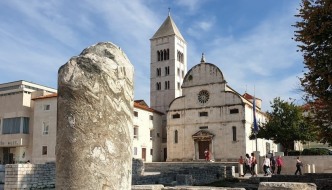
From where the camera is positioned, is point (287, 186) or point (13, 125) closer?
point (287, 186)

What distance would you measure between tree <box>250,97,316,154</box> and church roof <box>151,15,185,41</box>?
1011 inches

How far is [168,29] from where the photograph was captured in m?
62.1

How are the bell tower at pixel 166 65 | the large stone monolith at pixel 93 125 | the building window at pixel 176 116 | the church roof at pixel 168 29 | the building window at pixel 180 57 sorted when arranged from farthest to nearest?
the building window at pixel 180 57 → the church roof at pixel 168 29 → the bell tower at pixel 166 65 → the building window at pixel 176 116 → the large stone monolith at pixel 93 125

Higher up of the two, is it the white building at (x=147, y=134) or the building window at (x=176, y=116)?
the building window at (x=176, y=116)

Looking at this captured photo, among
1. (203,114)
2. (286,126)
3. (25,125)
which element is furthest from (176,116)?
(25,125)

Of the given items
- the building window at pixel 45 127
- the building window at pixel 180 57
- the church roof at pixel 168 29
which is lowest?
the building window at pixel 45 127

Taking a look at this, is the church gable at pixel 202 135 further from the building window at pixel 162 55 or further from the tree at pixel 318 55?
the tree at pixel 318 55

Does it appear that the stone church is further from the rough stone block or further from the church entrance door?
the rough stone block

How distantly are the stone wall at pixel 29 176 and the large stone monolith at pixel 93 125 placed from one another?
1441 cm

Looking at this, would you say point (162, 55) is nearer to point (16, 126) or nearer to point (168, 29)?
point (168, 29)

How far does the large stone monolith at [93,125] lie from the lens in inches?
124

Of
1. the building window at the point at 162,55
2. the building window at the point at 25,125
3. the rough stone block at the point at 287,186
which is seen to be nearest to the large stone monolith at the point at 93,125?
the rough stone block at the point at 287,186

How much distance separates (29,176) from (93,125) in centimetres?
1525

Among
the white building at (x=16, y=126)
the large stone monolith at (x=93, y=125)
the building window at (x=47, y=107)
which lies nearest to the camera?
the large stone monolith at (x=93, y=125)
